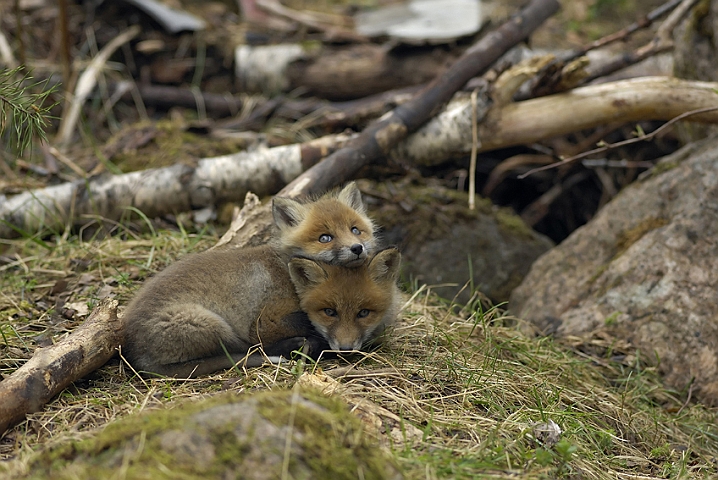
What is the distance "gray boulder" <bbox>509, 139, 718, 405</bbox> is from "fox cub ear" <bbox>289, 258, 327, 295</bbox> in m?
2.77

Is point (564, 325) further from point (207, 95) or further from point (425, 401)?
point (207, 95)

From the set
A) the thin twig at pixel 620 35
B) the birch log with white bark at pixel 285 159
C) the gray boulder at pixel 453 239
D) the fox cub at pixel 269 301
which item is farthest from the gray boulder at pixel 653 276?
the fox cub at pixel 269 301

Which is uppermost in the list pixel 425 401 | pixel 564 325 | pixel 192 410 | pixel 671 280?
pixel 192 410

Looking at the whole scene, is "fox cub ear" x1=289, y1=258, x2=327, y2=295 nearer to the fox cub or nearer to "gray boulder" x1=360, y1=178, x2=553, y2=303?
the fox cub

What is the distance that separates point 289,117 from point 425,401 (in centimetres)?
605

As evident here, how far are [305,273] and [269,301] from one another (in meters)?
0.35

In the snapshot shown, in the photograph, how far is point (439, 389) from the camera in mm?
4457

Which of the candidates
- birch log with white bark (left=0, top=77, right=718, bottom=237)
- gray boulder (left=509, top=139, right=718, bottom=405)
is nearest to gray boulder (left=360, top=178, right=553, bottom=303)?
gray boulder (left=509, top=139, right=718, bottom=405)

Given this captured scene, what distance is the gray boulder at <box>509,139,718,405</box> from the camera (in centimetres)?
588

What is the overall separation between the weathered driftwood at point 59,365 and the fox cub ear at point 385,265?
1.81m

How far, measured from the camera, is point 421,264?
736 cm

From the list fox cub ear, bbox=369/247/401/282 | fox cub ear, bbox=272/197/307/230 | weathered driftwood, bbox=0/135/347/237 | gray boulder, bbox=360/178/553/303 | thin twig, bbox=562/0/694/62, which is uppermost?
thin twig, bbox=562/0/694/62

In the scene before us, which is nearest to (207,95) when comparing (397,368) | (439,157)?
(439,157)

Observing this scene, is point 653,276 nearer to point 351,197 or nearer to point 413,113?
point 413,113
